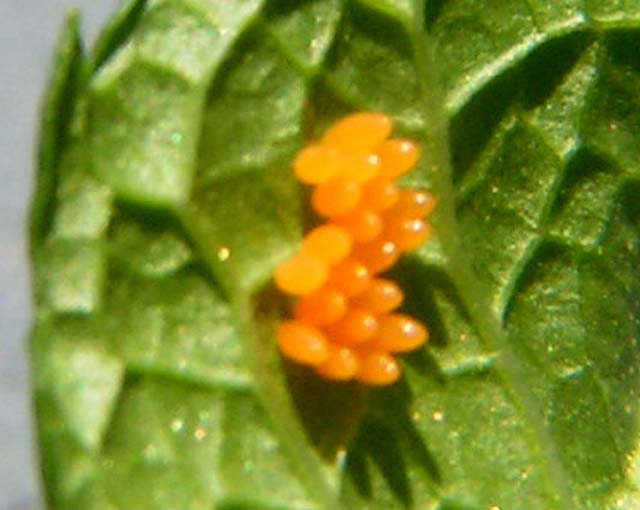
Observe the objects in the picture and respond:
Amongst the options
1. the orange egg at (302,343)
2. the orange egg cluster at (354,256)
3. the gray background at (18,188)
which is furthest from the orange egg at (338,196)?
the gray background at (18,188)

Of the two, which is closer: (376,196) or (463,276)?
(376,196)

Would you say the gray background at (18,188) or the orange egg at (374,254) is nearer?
the orange egg at (374,254)

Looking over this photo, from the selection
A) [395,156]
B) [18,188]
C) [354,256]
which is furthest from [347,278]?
[18,188]

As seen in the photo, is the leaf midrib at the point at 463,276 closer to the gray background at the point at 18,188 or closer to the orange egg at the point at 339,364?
the orange egg at the point at 339,364

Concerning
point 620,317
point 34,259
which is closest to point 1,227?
point 34,259

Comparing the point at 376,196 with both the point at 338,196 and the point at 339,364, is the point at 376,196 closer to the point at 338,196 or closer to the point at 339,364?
the point at 338,196

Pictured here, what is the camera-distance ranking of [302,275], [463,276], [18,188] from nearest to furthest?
[302,275] < [463,276] < [18,188]

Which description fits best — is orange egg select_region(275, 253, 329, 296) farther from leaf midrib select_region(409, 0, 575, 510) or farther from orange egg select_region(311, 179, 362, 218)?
leaf midrib select_region(409, 0, 575, 510)
